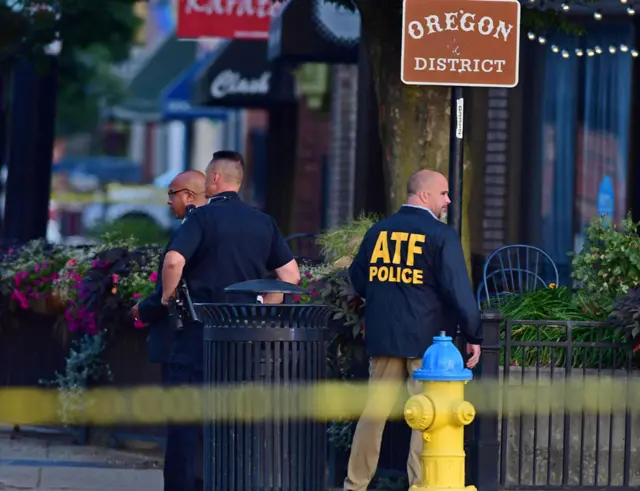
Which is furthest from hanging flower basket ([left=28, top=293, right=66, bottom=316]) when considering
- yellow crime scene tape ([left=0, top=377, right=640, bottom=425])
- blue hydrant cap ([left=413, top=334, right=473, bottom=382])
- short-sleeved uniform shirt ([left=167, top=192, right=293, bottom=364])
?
blue hydrant cap ([left=413, top=334, right=473, bottom=382])

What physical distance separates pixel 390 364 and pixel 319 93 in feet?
52.6

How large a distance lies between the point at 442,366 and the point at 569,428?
7.04 ft

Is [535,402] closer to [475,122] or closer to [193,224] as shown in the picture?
[193,224]

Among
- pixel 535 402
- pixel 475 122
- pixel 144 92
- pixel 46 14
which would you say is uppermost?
pixel 144 92

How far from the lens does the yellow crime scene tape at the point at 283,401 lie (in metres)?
7.97

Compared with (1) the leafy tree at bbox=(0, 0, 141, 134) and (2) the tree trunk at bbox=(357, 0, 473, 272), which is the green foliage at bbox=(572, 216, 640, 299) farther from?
(1) the leafy tree at bbox=(0, 0, 141, 134)

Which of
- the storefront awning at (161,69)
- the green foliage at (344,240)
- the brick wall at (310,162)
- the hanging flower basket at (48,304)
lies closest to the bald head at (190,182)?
the green foliage at (344,240)

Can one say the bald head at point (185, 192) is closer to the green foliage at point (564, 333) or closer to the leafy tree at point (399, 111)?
the green foliage at point (564, 333)

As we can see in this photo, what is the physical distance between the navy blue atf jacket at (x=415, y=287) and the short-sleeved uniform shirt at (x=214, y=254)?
0.64 metres

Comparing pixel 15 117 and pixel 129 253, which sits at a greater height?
pixel 15 117

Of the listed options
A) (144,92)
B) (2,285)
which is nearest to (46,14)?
(2,285)

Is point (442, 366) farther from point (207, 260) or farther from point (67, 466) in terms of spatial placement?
point (67, 466)

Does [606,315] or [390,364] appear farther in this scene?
[606,315]

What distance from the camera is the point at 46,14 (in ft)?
54.2
